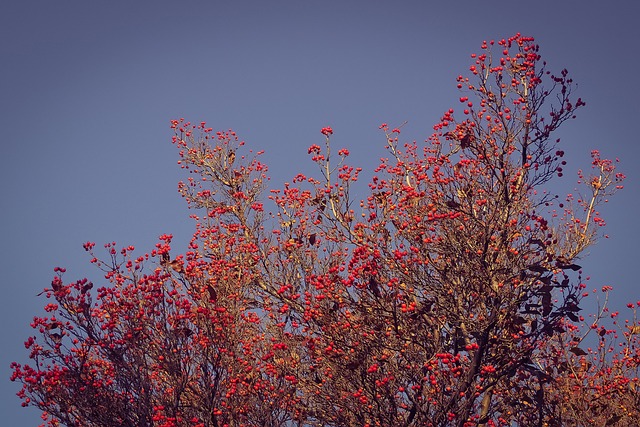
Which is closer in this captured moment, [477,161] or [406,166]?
[477,161]

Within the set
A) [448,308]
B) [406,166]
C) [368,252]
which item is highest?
[406,166]

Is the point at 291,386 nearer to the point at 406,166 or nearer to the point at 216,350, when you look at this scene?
the point at 216,350

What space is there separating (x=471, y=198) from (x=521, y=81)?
2.94 meters

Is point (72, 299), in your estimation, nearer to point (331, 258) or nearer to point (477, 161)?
point (331, 258)

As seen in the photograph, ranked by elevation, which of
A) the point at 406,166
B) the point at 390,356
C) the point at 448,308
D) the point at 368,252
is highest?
the point at 406,166

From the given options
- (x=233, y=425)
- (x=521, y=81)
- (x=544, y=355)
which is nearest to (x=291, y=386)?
(x=233, y=425)

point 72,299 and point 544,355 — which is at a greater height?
point 544,355

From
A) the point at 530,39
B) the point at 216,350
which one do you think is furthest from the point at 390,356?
the point at 530,39

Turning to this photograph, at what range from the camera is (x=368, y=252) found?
43.0 feet

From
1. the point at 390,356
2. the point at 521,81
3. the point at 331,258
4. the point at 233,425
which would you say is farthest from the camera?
the point at 331,258

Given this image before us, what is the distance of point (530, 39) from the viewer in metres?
12.7

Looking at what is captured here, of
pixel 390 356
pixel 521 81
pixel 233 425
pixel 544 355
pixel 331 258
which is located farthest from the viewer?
pixel 331 258

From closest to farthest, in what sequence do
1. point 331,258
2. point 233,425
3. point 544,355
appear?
1. point 233,425
2. point 544,355
3. point 331,258

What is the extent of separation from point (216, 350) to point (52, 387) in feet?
10.7
